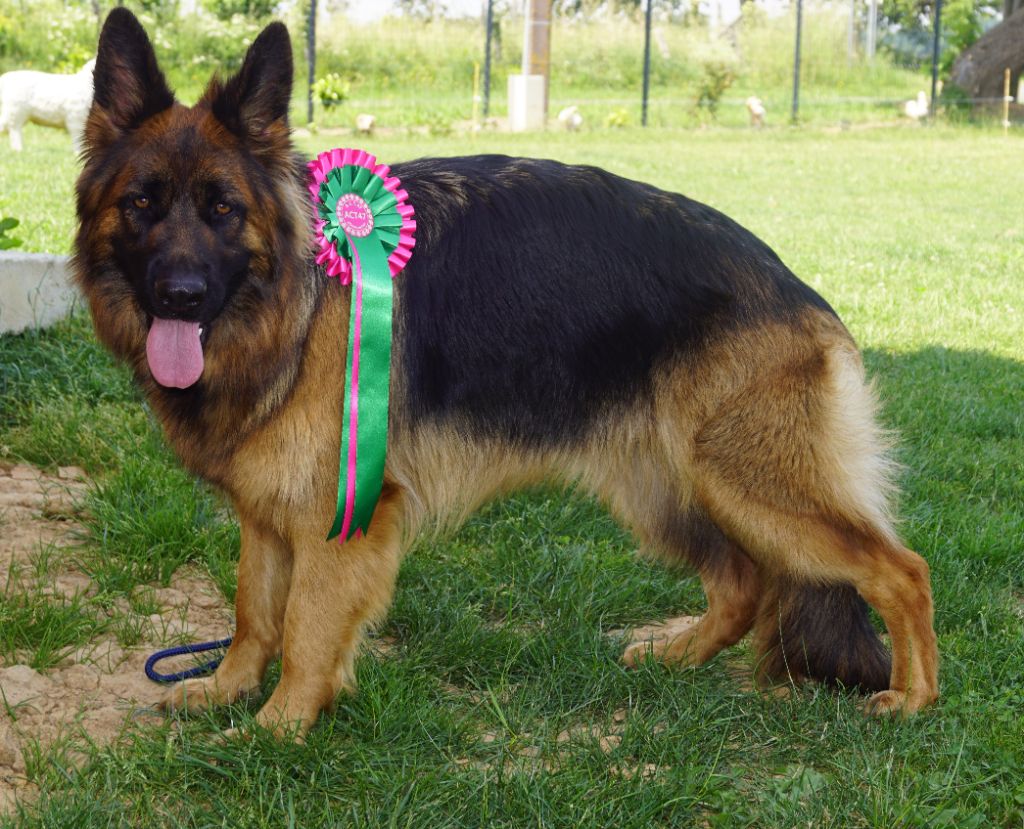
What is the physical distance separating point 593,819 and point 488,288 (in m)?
1.43

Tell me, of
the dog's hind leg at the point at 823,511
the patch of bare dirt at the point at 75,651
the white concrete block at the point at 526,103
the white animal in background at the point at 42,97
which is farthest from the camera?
the white concrete block at the point at 526,103

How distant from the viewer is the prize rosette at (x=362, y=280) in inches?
117

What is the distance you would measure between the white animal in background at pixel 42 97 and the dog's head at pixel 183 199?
11.7 meters

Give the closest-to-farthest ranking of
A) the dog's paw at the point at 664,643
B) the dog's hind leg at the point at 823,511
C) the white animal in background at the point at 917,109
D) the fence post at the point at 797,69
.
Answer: the dog's hind leg at the point at 823,511
the dog's paw at the point at 664,643
the fence post at the point at 797,69
the white animal in background at the point at 917,109

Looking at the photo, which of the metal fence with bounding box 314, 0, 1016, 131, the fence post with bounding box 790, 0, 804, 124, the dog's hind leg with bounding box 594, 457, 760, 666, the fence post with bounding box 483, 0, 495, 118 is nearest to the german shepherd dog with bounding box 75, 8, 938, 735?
the dog's hind leg with bounding box 594, 457, 760, 666

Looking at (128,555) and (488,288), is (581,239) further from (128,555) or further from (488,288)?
(128,555)

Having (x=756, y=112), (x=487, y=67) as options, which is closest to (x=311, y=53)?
(x=487, y=67)

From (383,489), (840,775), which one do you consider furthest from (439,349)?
(840,775)

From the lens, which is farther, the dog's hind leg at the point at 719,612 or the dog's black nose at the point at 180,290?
the dog's hind leg at the point at 719,612

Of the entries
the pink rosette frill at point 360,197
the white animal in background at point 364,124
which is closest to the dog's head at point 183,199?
the pink rosette frill at point 360,197

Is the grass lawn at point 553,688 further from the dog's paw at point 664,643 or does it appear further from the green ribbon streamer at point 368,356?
Result: the green ribbon streamer at point 368,356

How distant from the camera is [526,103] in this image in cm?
2250

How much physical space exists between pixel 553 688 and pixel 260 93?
1.86 m

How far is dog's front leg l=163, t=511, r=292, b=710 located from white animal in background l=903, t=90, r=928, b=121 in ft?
83.1
